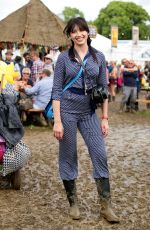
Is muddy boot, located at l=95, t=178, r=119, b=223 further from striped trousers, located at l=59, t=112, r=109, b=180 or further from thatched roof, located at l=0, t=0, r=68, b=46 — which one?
thatched roof, located at l=0, t=0, r=68, b=46

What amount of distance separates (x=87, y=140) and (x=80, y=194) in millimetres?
1156

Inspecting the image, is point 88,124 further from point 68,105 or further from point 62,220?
point 62,220

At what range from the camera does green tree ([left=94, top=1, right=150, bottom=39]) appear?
89.2 metres

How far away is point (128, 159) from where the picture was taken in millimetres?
7488

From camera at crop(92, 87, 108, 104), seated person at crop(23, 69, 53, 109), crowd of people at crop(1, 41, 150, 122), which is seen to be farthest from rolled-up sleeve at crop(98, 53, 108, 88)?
seated person at crop(23, 69, 53, 109)

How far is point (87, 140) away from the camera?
4422 mm

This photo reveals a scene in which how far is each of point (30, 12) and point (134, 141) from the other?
237 inches

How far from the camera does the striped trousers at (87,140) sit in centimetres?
438

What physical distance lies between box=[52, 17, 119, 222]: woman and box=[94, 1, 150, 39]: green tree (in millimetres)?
84000

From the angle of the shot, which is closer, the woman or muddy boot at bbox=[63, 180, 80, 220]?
the woman

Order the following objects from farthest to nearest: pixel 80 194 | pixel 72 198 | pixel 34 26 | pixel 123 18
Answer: pixel 123 18 → pixel 34 26 → pixel 80 194 → pixel 72 198

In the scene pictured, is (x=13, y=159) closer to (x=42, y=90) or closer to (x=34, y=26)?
(x=42, y=90)

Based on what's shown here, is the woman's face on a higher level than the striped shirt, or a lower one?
higher

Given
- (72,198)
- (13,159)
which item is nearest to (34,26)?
(13,159)
